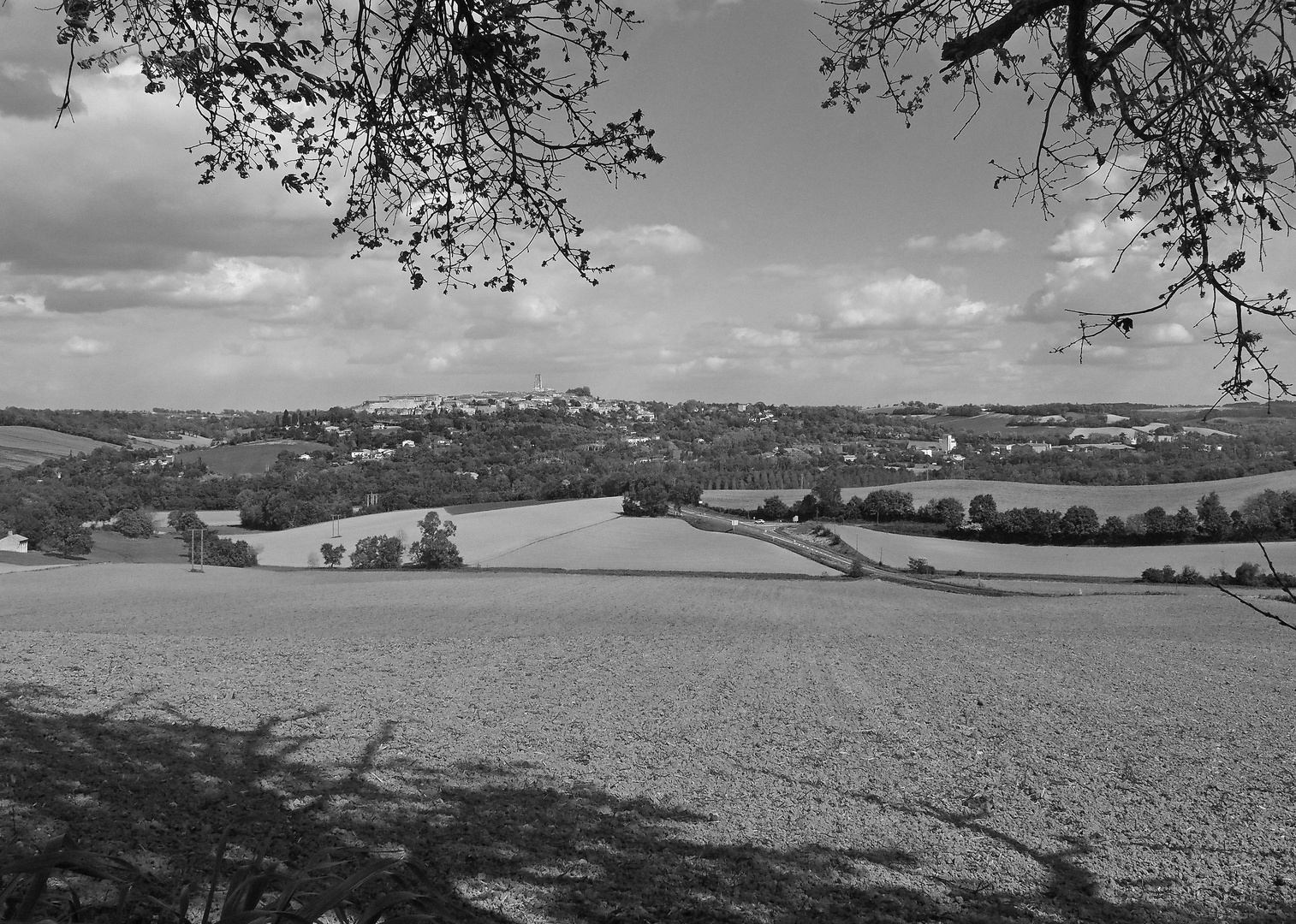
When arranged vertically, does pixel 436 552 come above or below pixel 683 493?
below

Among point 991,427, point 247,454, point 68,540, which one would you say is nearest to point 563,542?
point 68,540

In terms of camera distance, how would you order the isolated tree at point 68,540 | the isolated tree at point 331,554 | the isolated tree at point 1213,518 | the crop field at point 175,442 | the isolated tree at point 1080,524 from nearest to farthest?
1. the isolated tree at point 331,554
2. the isolated tree at point 68,540
3. the isolated tree at point 1213,518
4. the isolated tree at point 1080,524
5. the crop field at point 175,442

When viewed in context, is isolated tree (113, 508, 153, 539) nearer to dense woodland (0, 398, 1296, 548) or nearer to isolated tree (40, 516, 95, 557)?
dense woodland (0, 398, 1296, 548)

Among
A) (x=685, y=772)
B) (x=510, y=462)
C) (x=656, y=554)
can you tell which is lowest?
(x=656, y=554)

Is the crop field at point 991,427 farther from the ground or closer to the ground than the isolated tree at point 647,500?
farther from the ground

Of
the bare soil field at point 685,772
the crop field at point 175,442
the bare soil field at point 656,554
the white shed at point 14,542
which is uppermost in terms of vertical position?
the crop field at point 175,442

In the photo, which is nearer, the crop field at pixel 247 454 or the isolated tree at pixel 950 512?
the isolated tree at pixel 950 512

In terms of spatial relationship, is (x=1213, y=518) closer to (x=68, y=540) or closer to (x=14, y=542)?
(x=68, y=540)

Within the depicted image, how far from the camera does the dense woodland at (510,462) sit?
70.1 meters

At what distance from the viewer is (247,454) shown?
331 ft

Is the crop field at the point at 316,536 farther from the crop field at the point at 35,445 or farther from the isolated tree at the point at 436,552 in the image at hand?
the crop field at the point at 35,445

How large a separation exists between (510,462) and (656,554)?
5485cm

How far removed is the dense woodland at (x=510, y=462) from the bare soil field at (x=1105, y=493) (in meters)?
2.30

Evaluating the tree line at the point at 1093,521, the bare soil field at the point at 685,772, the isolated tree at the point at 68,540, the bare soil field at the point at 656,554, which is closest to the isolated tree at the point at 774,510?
the tree line at the point at 1093,521
